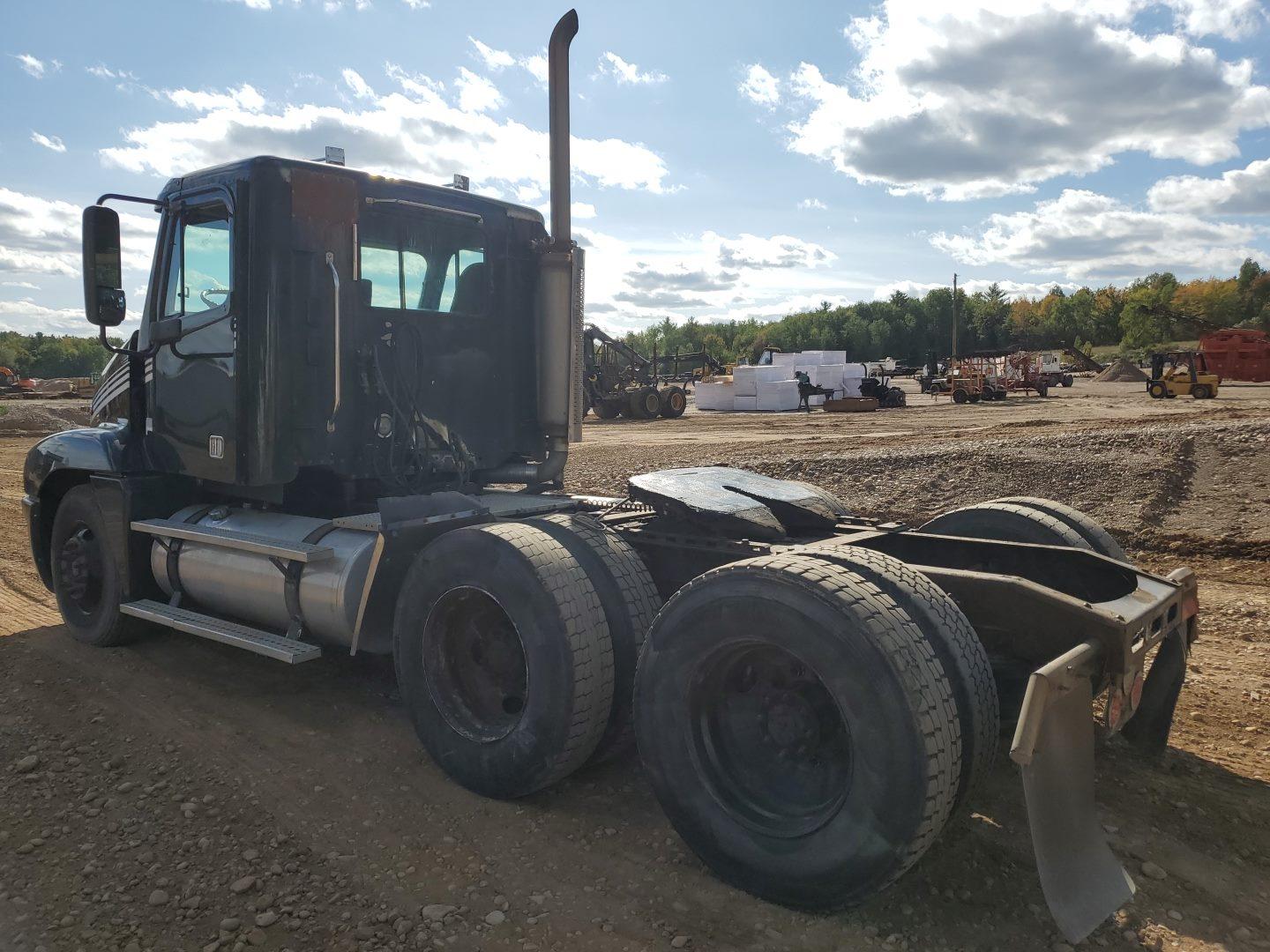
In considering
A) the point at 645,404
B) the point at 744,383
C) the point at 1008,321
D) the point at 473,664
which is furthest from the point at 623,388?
the point at 1008,321

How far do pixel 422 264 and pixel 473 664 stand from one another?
2.52 m

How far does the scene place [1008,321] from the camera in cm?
11075

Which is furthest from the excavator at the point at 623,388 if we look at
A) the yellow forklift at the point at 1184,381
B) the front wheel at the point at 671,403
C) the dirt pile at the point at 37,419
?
the yellow forklift at the point at 1184,381

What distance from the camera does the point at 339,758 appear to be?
436cm

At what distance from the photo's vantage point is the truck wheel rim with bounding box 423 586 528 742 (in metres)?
4.08

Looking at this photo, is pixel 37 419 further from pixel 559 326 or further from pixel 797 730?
pixel 797 730

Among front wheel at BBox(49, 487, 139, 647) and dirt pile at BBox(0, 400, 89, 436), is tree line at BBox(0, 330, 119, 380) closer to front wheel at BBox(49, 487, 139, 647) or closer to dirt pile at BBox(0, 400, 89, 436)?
dirt pile at BBox(0, 400, 89, 436)

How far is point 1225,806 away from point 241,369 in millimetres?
5076

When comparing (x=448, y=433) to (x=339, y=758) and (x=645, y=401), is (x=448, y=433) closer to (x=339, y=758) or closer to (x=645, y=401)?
(x=339, y=758)

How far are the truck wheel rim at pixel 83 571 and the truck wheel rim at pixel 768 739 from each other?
472 centimetres

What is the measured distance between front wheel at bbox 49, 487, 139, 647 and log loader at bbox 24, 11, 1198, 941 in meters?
0.02

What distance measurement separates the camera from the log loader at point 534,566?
292cm

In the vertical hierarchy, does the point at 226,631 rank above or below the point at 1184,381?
below

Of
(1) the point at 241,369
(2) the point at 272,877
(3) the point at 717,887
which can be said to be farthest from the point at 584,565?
(1) the point at 241,369
